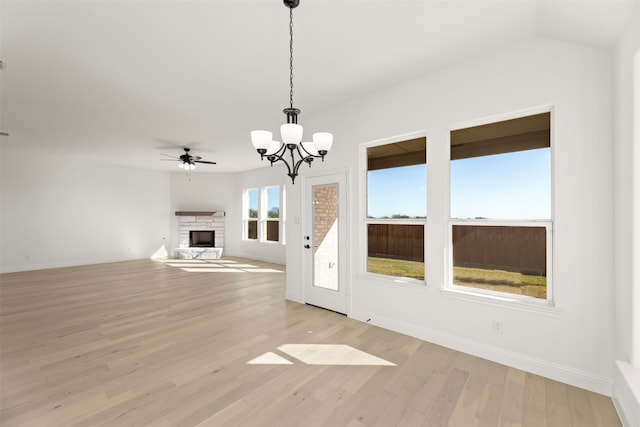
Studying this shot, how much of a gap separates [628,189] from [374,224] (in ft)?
7.38

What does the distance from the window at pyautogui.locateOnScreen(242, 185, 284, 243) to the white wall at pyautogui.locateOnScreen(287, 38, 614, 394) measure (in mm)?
5378

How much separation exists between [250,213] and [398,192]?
6.77 meters

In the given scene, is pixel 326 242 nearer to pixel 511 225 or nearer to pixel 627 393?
pixel 511 225

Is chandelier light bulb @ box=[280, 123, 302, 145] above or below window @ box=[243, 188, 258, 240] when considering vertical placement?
above

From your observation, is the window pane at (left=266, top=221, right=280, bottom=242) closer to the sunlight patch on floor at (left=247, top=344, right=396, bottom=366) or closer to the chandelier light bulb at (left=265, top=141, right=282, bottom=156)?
the sunlight patch on floor at (left=247, top=344, right=396, bottom=366)

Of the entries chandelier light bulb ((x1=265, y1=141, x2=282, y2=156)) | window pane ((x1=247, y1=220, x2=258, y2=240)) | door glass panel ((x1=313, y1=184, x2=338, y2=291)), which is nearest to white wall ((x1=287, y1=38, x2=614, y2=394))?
door glass panel ((x1=313, y1=184, x2=338, y2=291))

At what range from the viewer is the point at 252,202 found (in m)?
9.31

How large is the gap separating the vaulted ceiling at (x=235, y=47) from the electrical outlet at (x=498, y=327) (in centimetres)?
237

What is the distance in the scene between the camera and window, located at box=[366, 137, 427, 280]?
3.29m

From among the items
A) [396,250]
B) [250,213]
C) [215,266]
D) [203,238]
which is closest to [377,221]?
[396,250]

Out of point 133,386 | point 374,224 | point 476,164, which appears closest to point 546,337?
point 476,164

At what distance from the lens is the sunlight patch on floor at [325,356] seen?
104 inches

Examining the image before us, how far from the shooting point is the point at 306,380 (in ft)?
7.74

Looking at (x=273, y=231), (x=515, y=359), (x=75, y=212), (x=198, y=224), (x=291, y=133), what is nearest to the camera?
(x=291, y=133)
